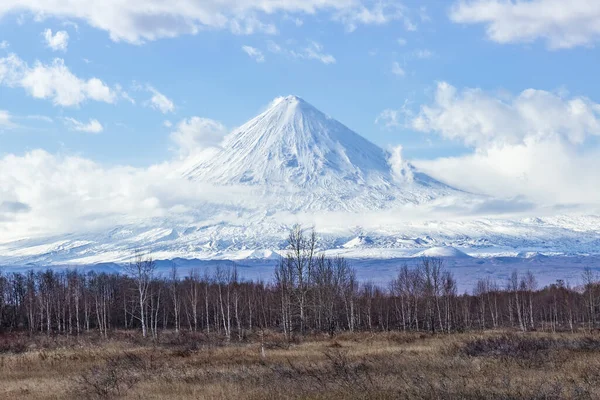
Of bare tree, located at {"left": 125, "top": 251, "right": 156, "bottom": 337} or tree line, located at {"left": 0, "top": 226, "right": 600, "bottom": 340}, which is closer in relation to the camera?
bare tree, located at {"left": 125, "top": 251, "right": 156, "bottom": 337}

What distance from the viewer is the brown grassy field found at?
13.5 m

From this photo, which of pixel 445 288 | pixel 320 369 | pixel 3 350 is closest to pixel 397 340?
pixel 320 369

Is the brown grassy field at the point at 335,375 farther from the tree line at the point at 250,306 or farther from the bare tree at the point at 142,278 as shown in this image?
the tree line at the point at 250,306

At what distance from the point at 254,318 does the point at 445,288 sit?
85.8ft

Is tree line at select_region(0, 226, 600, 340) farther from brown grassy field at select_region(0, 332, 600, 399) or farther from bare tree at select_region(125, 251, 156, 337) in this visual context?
brown grassy field at select_region(0, 332, 600, 399)

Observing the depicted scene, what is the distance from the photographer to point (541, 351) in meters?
21.3

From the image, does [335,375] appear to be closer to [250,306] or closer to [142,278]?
[142,278]

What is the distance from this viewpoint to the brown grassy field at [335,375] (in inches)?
532

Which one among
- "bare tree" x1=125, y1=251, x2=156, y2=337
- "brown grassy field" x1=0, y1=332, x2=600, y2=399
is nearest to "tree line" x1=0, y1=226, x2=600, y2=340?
"bare tree" x1=125, y1=251, x2=156, y2=337

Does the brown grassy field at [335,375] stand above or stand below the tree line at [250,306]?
above

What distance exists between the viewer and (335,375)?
1609cm

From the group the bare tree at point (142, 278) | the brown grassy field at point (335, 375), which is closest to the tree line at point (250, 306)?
the bare tree at point (142, 278)

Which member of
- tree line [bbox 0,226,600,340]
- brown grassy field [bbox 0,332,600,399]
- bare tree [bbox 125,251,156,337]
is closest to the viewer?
brown grassy field [bbox 0,332,600,399]

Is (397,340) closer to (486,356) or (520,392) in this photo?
→ (486,356)
